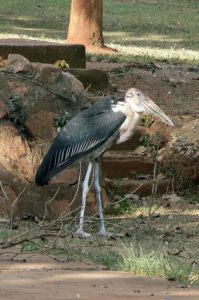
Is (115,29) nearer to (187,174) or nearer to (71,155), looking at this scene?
(187,174)

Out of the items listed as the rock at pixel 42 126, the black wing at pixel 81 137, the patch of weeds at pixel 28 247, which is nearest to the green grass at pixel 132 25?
the rock at pixel 42 126

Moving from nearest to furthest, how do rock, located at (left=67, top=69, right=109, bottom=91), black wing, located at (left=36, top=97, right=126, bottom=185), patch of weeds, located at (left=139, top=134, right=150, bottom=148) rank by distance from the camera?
black wing, located at (left=36, top=97, right=126, bottom=185) → patch of weeds, located at (left=139, top=134, right=150, bottom=148) → rock, located at (left=67, top=69, right=109, bottom=91)

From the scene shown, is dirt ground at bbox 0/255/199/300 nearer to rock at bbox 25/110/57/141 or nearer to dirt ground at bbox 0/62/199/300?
dirt ground at bbox 0/62/199/300

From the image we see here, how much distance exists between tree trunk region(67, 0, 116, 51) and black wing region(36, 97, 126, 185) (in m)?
9.19

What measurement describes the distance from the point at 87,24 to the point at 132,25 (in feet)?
24.0

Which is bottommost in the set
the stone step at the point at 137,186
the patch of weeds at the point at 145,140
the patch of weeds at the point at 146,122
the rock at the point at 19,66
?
the stone step at the point at 137,186

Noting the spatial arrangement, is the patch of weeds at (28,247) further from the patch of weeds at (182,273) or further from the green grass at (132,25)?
the green grass at (132,25)

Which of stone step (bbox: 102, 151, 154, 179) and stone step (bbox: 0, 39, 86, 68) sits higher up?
stone step (bbox: 0, 39, 86, 68)

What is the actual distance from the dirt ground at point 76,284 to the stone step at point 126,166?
503 centimetres

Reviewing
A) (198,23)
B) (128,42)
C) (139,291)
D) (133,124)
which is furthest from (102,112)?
(198,23)

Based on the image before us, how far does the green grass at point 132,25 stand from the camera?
19781 mm

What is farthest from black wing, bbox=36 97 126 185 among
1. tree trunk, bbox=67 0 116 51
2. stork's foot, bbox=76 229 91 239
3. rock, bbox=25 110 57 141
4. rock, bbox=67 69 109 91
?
tree trunk, bbox=67 0 116 51

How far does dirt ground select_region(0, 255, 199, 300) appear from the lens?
6051 millimetres

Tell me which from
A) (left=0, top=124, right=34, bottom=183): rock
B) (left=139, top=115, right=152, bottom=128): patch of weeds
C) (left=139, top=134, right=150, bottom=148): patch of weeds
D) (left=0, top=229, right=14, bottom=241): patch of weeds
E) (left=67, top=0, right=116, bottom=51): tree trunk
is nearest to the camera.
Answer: (left=0, top=229, right=14, bottom=241): patch of weeds
